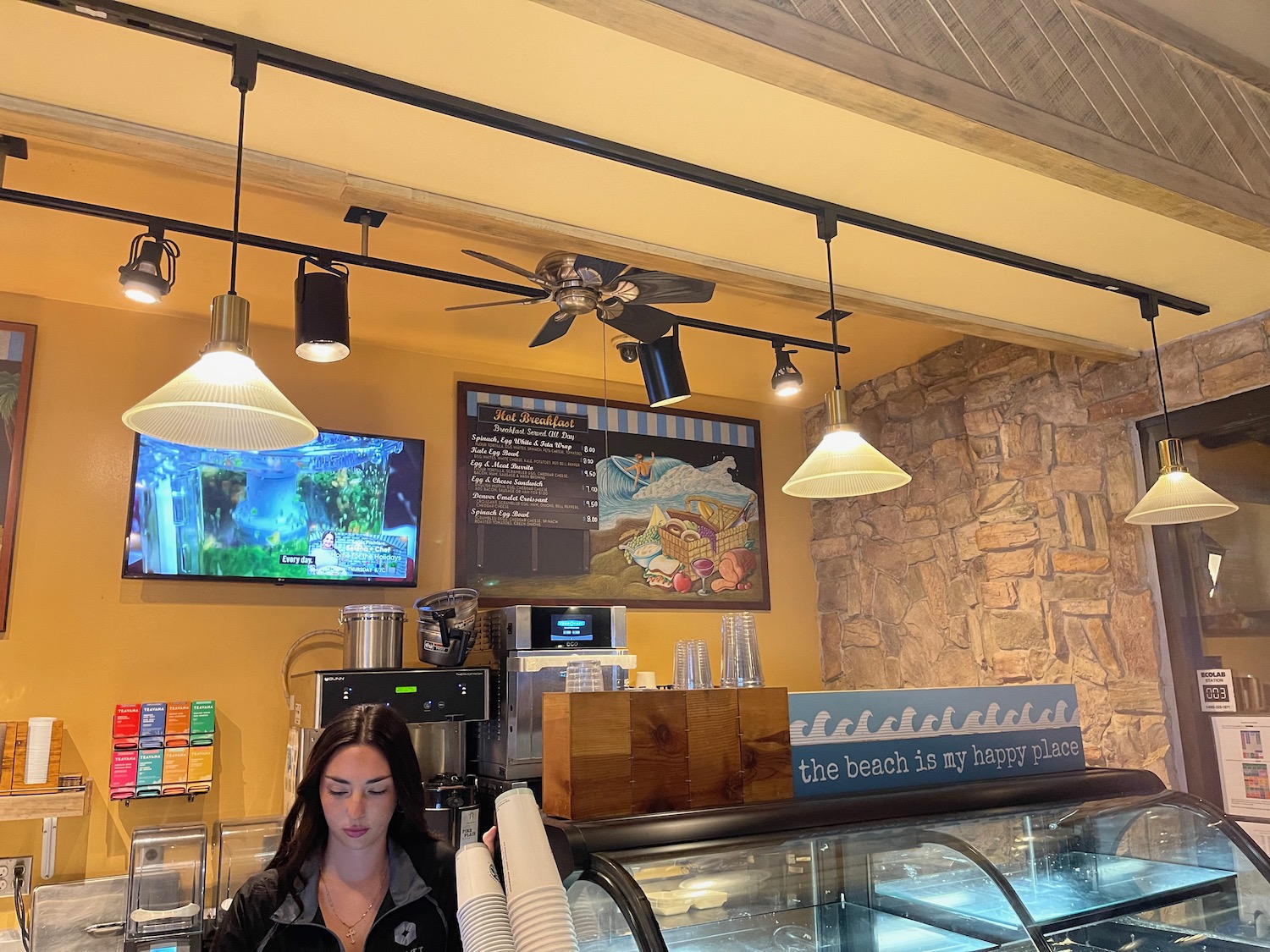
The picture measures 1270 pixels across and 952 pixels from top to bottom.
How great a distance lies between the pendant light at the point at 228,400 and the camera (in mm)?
1812

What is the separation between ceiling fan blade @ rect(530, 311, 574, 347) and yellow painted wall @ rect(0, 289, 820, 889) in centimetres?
116

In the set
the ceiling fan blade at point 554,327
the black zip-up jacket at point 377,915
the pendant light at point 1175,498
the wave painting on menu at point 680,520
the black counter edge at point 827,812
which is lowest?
the black zip-up jacket at point 377,915

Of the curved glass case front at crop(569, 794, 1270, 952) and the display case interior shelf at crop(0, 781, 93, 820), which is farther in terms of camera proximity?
the display case interior shelf at crop(0, 781, 93, 820)

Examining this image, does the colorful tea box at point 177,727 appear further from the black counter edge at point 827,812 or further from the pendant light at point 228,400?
the black counter edge at point 827,812

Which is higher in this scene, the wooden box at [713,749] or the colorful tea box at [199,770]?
the wooden box at [713,749]

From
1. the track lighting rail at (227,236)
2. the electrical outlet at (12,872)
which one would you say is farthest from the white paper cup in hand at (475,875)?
the electrical outlet at (12,872)

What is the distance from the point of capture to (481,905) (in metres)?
1.30

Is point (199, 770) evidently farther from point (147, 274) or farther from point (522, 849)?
point (522, 849)

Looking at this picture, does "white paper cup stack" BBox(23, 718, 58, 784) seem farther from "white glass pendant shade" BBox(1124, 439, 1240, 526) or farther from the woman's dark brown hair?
"white glass pendant shade" BBox(1124, 439, 1240, 526)

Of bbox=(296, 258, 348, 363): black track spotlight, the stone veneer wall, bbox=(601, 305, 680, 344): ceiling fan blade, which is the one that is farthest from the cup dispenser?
the stone veneer wall

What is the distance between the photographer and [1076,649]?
4.02 m

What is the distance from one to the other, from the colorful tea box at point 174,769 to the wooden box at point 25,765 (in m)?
0.37

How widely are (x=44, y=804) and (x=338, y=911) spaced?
6.62 ft

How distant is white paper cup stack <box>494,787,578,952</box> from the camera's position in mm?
1218
